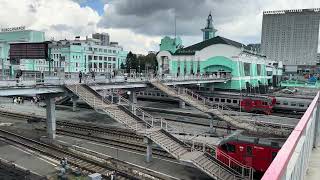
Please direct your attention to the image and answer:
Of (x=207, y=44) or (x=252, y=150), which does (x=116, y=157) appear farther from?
(x=207, y=44)

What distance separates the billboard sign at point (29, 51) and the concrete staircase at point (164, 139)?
659 cm

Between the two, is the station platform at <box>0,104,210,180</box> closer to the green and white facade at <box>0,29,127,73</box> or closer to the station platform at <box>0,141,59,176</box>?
the station platform at <box>0,141,59,176</box>

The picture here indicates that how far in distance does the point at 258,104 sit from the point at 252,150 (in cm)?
3259

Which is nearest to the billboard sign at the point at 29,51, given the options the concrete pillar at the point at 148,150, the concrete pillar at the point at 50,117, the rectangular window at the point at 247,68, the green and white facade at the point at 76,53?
the concrete pillar at the point at 50,117

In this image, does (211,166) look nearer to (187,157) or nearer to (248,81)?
(187,157)

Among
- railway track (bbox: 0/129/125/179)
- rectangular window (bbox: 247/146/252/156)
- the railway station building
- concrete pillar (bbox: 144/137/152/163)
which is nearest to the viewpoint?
rectangular window (bbox: 247/146/252/156)

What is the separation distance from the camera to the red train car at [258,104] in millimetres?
51969

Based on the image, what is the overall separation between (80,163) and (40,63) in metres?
86.7

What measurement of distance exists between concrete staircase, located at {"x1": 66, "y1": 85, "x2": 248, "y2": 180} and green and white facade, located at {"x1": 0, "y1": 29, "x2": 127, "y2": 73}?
6943 centimetres

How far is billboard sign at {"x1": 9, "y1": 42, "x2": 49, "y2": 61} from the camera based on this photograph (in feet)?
116

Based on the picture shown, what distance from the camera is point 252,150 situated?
22.3 metres

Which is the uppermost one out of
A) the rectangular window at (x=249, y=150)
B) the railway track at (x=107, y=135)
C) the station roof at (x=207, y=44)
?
the station roof at (x=207, y=44)

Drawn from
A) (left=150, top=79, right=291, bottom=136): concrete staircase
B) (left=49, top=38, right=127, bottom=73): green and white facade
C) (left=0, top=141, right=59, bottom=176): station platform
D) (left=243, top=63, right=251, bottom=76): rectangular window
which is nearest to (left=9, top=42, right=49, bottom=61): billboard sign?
(left=0, top=141, right=59, bottom=176): station platform

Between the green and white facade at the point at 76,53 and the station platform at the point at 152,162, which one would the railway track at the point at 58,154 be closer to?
the station platform at the point at 152,162
